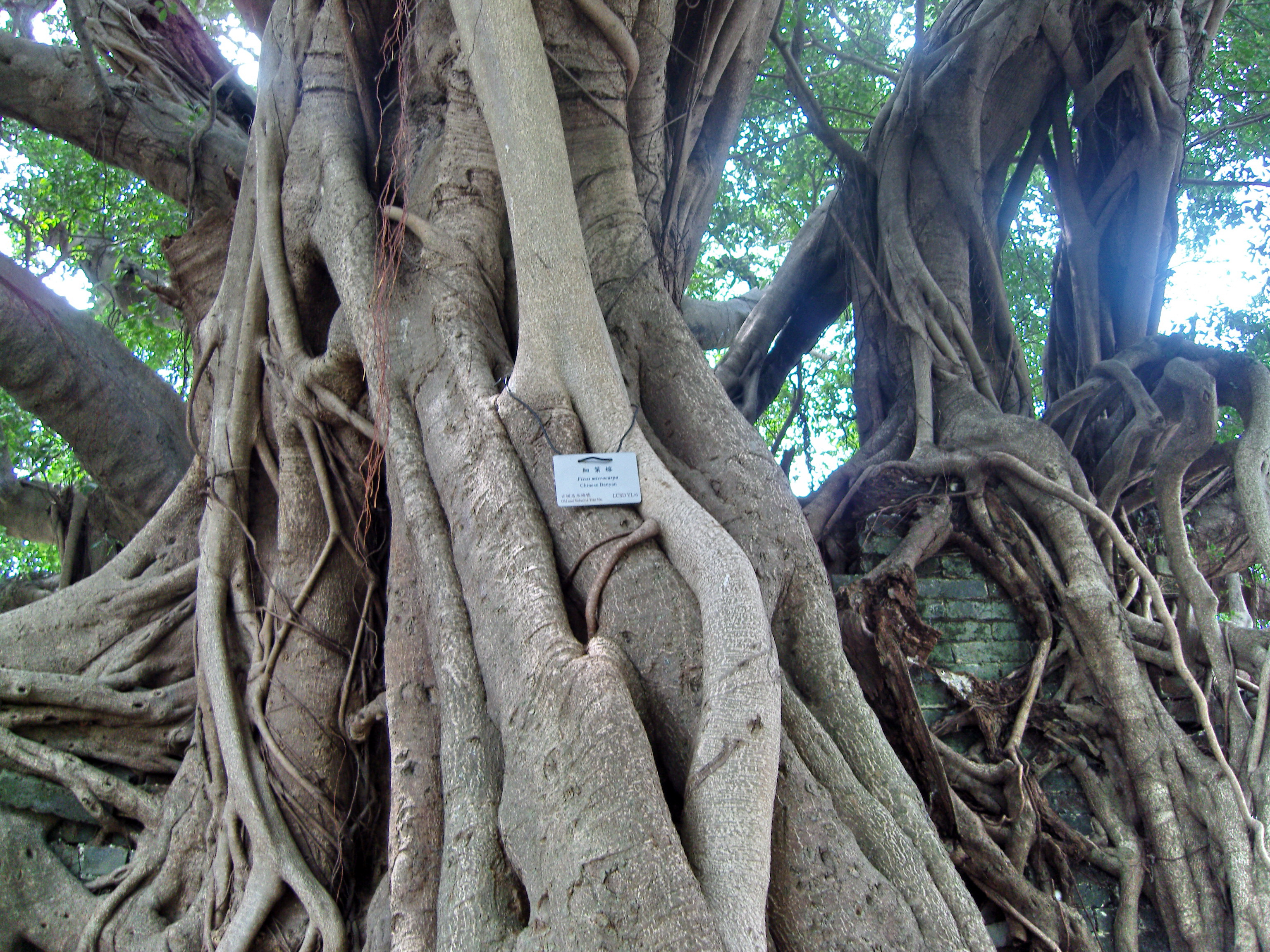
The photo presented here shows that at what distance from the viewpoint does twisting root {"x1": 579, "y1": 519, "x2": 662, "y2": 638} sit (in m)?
1.64

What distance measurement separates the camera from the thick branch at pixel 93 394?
3211mm

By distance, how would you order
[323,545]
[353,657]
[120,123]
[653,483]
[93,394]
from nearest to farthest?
[653,483], [353,657], [323,545], [93,394], [120,123]

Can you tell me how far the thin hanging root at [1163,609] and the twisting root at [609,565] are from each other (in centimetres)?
173

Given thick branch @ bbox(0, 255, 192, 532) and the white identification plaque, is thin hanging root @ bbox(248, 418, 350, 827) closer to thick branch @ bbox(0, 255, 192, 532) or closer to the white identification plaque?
the white identification plaque

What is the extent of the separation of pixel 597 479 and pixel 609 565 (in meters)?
0.21

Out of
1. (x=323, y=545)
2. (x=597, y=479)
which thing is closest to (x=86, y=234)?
(x=323, y=545)

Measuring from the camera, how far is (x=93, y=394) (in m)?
3.34

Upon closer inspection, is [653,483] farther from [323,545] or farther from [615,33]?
[615,33]

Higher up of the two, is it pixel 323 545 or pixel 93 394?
pixel 93 394

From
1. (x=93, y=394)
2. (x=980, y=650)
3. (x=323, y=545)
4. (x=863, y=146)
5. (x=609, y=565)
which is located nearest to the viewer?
(x=609, y=565)

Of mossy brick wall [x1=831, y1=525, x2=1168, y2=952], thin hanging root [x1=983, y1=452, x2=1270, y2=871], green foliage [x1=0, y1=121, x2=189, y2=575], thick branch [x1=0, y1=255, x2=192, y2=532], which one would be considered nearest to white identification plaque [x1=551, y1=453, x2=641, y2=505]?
mossy brick wall [x1=831, y1=525, x2=1168, y2=952]

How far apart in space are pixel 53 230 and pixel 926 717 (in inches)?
261

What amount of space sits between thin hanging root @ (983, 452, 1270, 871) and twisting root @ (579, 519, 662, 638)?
173cm

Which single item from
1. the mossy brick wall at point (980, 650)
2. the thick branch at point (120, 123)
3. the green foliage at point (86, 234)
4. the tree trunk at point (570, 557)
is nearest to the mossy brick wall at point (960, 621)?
the mossy brick wall at point (980, 650)
